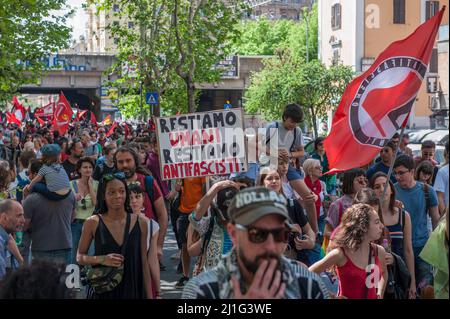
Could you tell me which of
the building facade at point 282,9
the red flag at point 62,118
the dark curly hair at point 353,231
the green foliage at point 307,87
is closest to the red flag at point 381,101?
the dark curly hair at point 353,231

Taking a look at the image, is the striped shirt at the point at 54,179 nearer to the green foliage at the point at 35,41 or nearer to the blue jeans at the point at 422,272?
the blue jeans at the point at 422,272

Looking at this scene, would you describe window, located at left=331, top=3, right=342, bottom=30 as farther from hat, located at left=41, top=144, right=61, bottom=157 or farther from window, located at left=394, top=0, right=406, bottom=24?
hat, located at left=41, top=144, right=61, bottom=157

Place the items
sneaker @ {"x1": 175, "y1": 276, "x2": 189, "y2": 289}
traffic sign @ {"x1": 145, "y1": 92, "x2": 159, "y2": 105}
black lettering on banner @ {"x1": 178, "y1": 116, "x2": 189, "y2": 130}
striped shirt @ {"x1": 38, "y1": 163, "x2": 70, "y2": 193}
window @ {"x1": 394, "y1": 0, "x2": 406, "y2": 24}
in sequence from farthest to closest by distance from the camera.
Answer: window @ {"x1": 394, "y1": 0, "x2": 406, "y2": 24} < traffic sign @ {"x1": 145, "y1": 92, "x2": 159, "y2": 105} < sneaker @ {"x1": 175, "y1": 276, "x2": 189, "y2": 289} < striped shirt @ {"x1": 38, "y1": 163, "x2": 70, "y2": 193} < black lettering on banner @ {"x1": 178, "y1": 116, "x2": 189, "y2": 130}

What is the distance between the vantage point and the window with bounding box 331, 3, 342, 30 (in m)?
54.3

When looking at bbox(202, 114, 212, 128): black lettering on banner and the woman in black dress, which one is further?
bbox(202, 114, 212, 128): black lettering on banner

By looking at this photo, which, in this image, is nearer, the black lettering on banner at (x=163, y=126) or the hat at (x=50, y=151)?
the black lettering on banner at (x=163, y=126)

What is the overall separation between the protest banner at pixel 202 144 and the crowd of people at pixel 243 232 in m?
0.19

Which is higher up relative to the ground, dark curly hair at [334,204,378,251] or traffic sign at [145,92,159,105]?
traffic sign at [145,92,159,105]

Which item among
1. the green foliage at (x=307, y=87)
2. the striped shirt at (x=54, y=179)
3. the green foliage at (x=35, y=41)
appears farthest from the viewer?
the green foliage at (x=307, y=87)

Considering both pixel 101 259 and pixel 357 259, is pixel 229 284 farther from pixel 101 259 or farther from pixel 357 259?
pixel 101 259

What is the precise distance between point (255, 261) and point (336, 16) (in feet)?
173

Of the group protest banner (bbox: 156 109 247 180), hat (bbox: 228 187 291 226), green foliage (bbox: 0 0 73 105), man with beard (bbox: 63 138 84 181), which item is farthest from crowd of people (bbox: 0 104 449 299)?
green foliage (bbox: 0 0 73 105)

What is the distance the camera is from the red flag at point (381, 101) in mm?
7852

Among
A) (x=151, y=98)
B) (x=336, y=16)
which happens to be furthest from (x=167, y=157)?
(x=336, y=16)
